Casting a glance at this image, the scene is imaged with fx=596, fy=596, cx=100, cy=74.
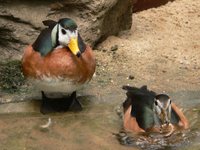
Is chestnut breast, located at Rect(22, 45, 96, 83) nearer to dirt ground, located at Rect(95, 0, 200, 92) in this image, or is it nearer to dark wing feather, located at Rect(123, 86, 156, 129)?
A: dark wing feather, located at Rect(123, 86, 156, 129)

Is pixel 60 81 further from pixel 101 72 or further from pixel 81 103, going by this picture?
pixel 101 72

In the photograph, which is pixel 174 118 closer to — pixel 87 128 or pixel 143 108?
pixel 143 108

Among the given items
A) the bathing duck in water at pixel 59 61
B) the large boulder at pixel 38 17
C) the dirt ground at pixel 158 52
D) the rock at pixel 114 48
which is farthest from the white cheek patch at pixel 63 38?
the rock at pixel 114 48

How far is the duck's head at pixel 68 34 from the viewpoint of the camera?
414 centimetres

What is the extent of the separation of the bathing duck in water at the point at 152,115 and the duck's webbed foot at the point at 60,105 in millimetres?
520

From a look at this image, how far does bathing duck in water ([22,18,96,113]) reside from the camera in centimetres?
420

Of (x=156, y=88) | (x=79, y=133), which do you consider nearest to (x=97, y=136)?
(x=79, y=133)

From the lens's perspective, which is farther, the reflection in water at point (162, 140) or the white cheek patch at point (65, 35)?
the white cheek patch at point (65, 35)

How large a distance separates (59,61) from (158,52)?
1.61 meters

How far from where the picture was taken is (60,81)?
4.27 metres

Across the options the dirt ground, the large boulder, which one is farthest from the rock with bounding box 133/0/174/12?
the large boulder

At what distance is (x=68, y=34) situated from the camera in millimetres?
4164

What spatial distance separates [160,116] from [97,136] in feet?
1.58

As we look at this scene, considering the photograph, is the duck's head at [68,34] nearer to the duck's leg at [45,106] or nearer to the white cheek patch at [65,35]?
the white cheek patch at [65,35]
